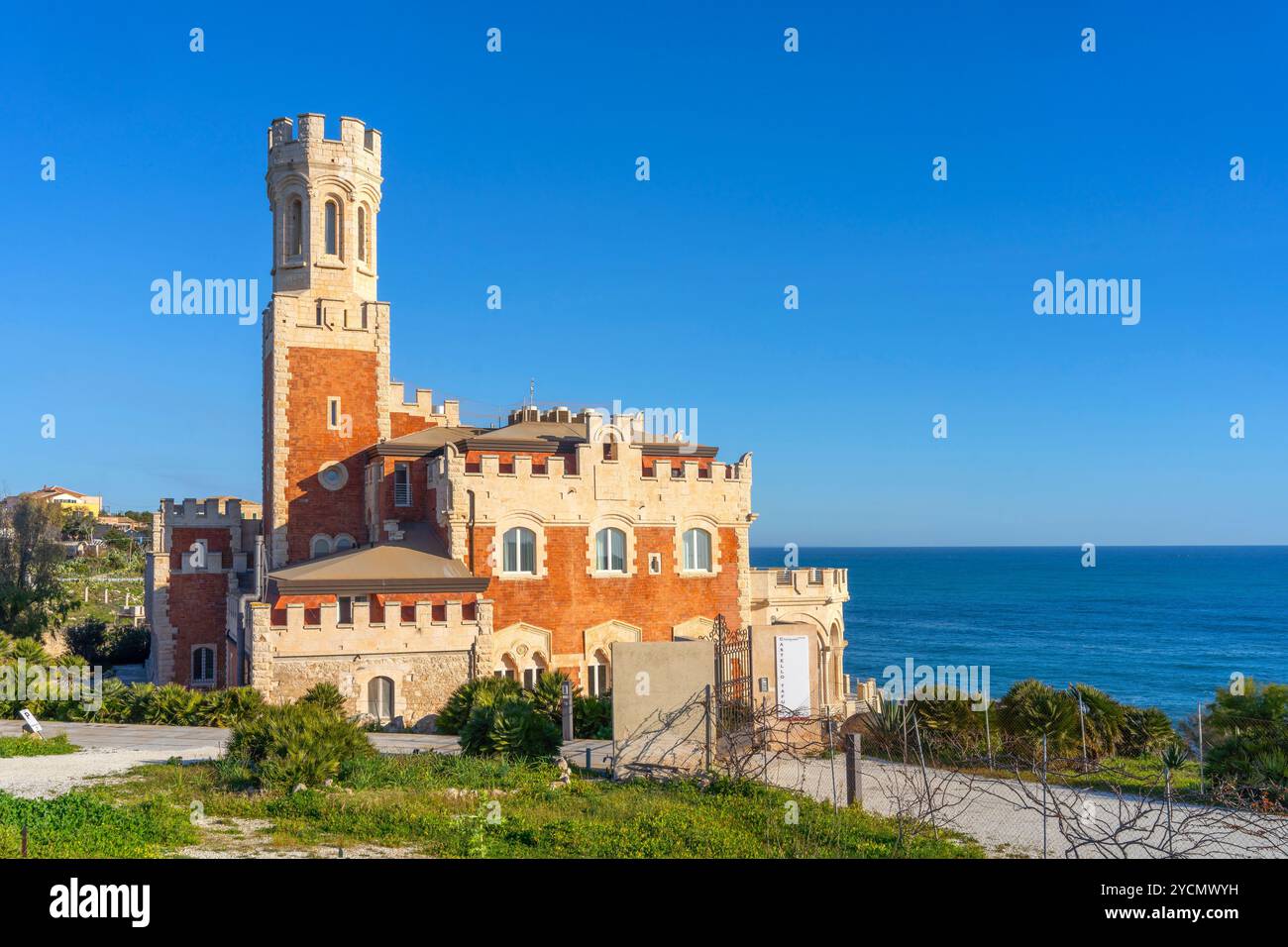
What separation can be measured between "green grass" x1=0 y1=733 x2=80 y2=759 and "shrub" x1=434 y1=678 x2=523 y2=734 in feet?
26.5

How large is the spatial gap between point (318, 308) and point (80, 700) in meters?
14.9

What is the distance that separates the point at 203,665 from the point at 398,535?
1055 cm

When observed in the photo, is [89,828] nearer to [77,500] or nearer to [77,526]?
[77,526]

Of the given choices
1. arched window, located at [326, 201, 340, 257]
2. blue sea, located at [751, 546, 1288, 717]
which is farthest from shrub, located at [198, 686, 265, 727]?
blue sea, located at [751, 546, 1288, 717]

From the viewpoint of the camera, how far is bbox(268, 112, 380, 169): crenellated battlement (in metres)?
34.2

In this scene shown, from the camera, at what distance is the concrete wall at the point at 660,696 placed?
17.9 metres

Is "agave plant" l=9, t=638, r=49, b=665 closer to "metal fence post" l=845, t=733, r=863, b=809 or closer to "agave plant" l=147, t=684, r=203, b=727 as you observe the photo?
"agave plant" l=147, t=684, r=203, b=727

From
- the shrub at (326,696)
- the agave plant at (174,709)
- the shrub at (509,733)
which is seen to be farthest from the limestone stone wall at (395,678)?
the shrub at (509,733)

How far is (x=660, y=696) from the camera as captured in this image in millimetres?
18125

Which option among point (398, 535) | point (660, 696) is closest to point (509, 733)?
point (660, 696)
